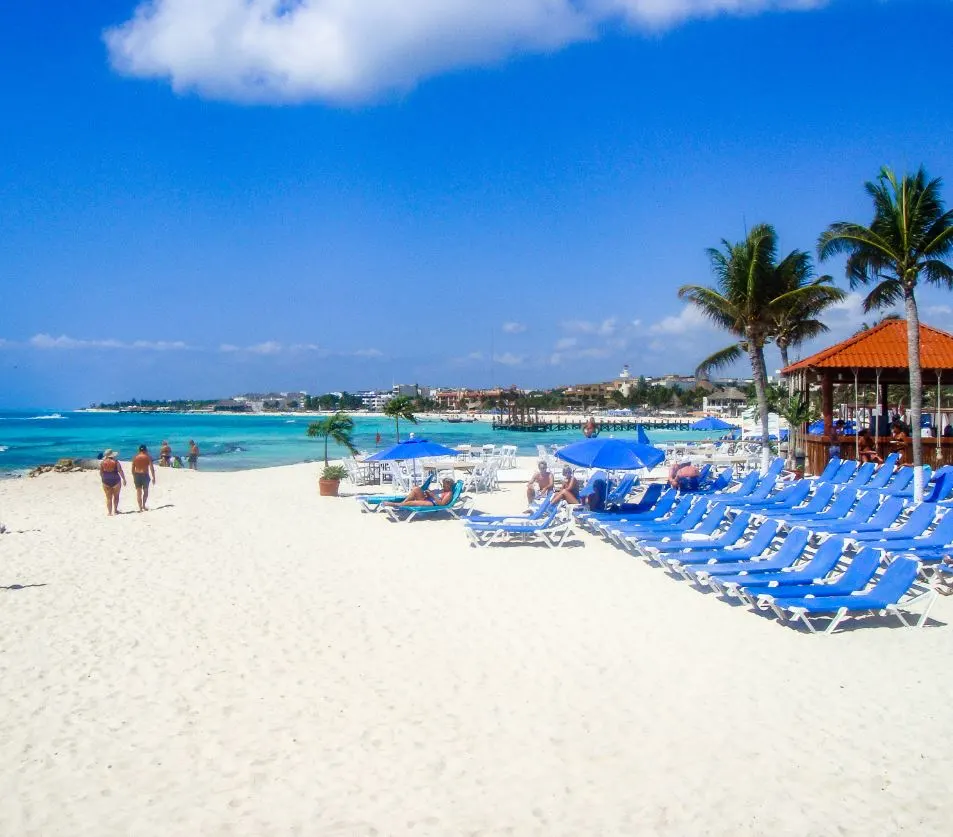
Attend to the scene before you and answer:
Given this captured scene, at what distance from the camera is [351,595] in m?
8.10

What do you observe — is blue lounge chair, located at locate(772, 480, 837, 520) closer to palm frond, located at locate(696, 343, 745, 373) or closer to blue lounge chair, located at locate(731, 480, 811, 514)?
blue lounge chair, located at locate(731, 480, 811, 514)

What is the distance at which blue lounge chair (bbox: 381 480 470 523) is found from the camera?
1280 centimetres

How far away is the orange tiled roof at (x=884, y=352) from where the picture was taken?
1623cm

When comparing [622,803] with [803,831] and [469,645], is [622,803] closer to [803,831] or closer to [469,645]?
[803,831]

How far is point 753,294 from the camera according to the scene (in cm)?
1859

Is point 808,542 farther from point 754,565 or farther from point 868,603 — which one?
point 868,603

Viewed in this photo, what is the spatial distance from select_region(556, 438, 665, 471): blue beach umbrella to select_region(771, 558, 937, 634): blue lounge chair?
503 centimetres

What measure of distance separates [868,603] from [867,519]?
3867 millimetres

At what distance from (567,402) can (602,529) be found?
13634 cm

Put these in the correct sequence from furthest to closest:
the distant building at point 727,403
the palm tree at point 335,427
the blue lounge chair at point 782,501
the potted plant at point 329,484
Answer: the distant building at point 727,403, the palm tree at point 335,427, the potted plant at point 329,484, the blue lounge chair at point 782,501

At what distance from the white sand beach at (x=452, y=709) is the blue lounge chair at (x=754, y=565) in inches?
10.8

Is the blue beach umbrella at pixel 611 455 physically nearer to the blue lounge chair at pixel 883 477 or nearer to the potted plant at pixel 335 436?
the blue lounge chair at pixel 883 477

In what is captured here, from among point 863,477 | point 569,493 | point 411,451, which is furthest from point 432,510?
point 863,477

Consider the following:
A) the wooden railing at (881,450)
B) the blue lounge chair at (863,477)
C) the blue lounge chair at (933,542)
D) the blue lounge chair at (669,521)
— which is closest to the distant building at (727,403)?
the wooden railing at (881,450)
